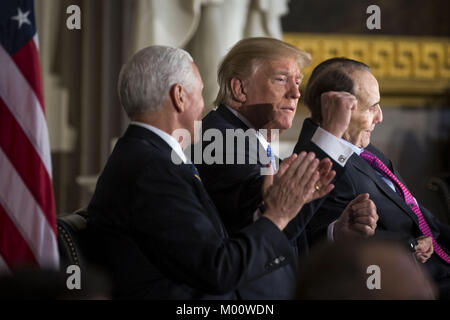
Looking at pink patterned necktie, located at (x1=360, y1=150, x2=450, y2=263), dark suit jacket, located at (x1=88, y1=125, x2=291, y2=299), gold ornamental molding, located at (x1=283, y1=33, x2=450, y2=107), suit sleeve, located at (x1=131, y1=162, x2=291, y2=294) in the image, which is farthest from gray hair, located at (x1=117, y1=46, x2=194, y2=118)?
gold ornamental molding, located at (x1=283, y1=33, x2=450, y2=107)

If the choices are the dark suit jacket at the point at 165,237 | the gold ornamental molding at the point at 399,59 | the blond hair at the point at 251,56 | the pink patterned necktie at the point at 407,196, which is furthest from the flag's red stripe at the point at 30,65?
the gold ornamental molding at the point at 399,59

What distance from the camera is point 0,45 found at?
2.51 m

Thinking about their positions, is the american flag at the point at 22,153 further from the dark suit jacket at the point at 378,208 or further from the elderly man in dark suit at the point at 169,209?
the dark suit jacket at the point at 378,208

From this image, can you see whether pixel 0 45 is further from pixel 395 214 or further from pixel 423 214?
pixel 423 214

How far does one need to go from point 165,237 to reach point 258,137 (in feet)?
2.98

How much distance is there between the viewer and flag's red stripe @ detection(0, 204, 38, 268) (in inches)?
94.0

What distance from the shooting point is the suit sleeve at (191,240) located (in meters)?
1.99

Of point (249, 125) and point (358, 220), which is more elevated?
point (249, 125)

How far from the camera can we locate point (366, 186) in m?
3.06

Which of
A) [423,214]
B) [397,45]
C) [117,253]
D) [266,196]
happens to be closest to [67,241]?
[117,253]

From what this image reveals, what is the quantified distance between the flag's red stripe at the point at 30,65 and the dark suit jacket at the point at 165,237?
0.54 m
